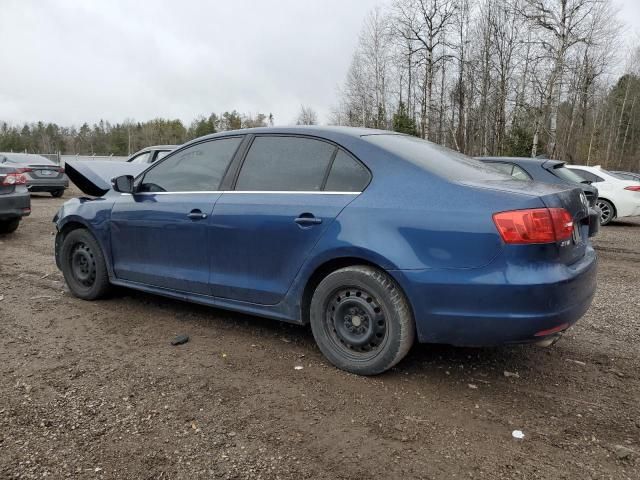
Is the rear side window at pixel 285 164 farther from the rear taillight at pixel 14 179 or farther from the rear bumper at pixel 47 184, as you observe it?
the rear bumper at pixel 47 184

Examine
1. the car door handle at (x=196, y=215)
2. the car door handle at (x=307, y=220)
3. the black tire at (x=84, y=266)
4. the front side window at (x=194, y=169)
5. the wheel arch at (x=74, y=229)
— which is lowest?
the black tire at (x=84, y=266)

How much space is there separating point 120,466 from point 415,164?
231 cm

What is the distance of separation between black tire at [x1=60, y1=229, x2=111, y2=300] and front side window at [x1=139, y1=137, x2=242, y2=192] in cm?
84

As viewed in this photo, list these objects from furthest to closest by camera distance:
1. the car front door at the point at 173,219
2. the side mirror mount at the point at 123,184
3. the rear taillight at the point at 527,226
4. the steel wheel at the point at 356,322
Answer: the side mirror mount at the point at 123,184, the car front door at the point at 173,219, the steel wheel at the point at 356,322, the rear taillight at the point at 527,226

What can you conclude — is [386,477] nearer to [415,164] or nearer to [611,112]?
[415,164]

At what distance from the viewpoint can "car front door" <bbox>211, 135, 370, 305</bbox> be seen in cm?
335

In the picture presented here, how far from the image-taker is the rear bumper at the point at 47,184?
53.8 feet

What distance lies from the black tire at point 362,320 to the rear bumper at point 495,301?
0.34 feet

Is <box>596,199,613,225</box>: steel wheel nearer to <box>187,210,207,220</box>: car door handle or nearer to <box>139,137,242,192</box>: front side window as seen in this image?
<box>139,137,242,192</box>: front side window

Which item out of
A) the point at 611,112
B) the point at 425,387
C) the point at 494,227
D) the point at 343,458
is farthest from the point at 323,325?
the point at 611,112

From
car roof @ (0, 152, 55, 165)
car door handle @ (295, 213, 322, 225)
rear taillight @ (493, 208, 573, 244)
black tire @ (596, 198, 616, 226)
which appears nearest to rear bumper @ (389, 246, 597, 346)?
rear taillight @ (493, 208, 573, 244)

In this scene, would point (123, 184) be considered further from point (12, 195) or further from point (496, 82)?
point (496, 82)

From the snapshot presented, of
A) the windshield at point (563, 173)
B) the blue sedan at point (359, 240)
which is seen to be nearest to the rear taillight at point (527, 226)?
the blue sedan at point (359, 240)

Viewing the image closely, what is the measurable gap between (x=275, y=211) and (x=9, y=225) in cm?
775
